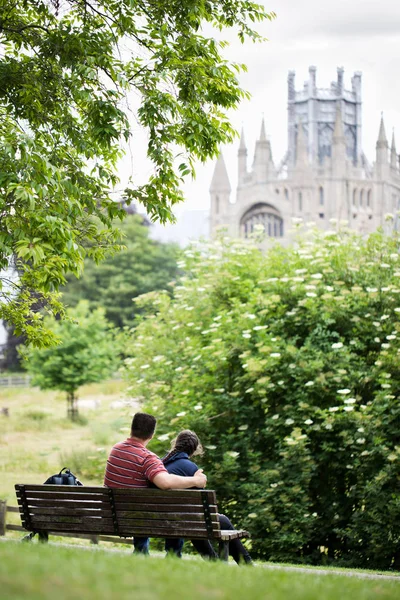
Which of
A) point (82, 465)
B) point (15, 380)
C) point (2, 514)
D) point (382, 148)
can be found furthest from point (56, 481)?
point (382, 148)

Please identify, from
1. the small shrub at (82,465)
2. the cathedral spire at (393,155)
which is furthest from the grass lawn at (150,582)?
the cathedral spire at (393,155)

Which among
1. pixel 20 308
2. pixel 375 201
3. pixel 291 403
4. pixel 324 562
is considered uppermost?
pixel 375 201

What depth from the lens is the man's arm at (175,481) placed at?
24.5 ft

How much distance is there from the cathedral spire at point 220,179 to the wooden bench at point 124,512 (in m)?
96.0

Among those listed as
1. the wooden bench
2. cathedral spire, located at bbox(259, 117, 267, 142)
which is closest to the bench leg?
the wooden bench

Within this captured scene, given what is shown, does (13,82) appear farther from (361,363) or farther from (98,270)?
(98,270)

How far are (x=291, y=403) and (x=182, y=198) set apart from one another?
4.60 meters

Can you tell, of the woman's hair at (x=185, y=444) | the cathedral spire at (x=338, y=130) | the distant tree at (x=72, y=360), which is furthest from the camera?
the cathedral spire at (x=338, y=130)

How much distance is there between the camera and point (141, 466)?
7594 millimetres

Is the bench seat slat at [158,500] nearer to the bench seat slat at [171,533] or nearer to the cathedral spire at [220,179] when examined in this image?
the bench seat slat at [171,533]

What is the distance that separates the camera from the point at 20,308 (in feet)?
34.2

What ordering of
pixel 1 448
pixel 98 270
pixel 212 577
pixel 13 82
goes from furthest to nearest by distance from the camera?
pixel 98 270 → pixel 1 448 → pixel 13 82 → pixel 212 577

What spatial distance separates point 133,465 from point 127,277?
202 feet

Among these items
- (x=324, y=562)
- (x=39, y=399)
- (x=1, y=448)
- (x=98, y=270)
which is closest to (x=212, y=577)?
(x=324, y=562)
